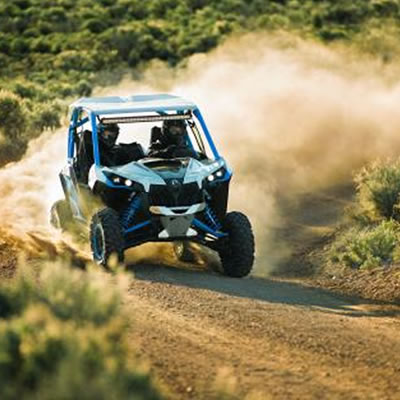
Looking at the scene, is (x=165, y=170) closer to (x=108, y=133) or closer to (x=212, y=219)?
(x=212, y=219)

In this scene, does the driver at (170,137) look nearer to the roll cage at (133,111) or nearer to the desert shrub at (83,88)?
the roll cage at (133,111)

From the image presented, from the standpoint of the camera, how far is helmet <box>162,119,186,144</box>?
578 inches

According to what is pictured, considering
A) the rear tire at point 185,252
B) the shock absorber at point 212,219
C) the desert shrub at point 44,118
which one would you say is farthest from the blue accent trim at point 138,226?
the desert shrub at point 44,118

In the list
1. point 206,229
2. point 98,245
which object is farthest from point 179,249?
point 98,245

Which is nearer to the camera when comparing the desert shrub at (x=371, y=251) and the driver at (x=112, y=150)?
the driver at (x=112, y=150)

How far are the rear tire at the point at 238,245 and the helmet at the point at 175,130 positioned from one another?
143cm

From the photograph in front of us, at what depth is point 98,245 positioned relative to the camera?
13453mm

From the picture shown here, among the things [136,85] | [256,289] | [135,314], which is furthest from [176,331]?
[136,85]

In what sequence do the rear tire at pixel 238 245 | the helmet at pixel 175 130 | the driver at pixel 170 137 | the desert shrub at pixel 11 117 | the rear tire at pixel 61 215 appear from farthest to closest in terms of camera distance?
1. the desert shrub at pixel 11 117
2. the rear tire at pixel 61 215
3. the helmet at pixel 175 130
4. the driver at pixel 170 137
5. the rear tire at pixel 238 245

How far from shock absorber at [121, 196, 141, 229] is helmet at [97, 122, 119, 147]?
3.56ft

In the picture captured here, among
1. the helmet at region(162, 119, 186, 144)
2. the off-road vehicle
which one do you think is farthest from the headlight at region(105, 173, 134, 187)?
the helmet at region(162, 119, 186, 144)

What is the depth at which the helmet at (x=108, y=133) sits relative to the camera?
558 inches

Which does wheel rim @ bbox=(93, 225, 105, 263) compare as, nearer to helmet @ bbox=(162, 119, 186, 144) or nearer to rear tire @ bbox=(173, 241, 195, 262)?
rear tire @ bbox=(173, 241, 195, 262)

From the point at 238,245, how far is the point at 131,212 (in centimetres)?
136
